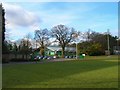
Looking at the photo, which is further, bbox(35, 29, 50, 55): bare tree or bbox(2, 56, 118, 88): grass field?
bbox(35, 29, 50, 55): bare tree

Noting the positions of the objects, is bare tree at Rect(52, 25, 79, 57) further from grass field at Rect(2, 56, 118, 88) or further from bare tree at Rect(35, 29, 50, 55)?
grass field at Rect(2, 56, 118, 88)

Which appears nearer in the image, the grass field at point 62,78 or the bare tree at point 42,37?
the grass field at point 62,78

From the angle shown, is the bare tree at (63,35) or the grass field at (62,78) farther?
the bare tree at (63,35)

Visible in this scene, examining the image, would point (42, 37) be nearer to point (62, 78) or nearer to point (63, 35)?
point (63, 35)

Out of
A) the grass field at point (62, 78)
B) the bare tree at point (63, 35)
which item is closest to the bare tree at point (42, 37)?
the bare tree at point (63, 35)

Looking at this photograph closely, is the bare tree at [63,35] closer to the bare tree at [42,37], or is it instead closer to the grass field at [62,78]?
the bare tree at [42,37]

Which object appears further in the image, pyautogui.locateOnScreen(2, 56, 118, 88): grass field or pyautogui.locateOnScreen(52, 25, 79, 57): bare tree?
pyautogui.locateOnScreen(52, 25, 79, 57): bare tree

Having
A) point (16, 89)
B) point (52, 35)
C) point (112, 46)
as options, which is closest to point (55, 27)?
point (52, 35)

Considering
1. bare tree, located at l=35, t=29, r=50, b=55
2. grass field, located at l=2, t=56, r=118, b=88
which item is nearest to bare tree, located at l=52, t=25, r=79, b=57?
bare tree, located at l=35, t=29, r=50, b=55

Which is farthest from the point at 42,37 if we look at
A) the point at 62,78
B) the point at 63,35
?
the point at 62,78

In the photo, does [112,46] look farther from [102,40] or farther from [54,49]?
[54,49]

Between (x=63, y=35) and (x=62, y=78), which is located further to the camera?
(x=63, y=35)

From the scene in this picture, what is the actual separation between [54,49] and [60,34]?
27769 mm

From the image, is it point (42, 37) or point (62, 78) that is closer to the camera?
point (62, 78)
